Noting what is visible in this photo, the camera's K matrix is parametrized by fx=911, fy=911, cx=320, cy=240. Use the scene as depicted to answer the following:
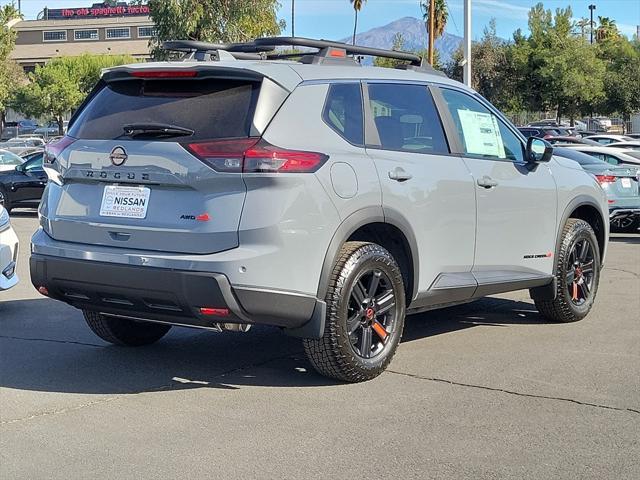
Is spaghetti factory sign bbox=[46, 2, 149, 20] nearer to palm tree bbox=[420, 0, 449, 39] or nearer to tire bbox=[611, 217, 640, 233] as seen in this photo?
palm tree bbox=[420, 0, 449, 39]

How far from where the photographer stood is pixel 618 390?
5.71m

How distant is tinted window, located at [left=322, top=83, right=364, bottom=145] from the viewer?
5668 mm

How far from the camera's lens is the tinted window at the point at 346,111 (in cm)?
567

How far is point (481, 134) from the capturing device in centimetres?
699

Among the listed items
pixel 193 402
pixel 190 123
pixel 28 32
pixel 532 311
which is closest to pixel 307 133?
pixel 190 123

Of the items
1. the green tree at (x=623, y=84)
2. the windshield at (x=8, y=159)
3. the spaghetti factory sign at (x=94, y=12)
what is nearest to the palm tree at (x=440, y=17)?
the green tree at (x=623, y=84)

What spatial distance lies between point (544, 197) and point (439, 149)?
4.49 feet

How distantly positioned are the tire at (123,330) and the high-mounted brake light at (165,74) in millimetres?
1863

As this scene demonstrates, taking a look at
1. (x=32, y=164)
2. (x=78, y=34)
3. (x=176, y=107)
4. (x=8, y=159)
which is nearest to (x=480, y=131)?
(x=176, y=107)

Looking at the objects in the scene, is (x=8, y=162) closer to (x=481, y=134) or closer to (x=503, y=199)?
(x=481, y=134)

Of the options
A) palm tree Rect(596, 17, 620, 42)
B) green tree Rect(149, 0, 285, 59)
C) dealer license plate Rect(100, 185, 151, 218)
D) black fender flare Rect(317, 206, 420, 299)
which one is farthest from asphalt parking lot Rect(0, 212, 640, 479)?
palm tree Rect(596, 17, 620, 42)

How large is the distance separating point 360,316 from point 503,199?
1.80 metres

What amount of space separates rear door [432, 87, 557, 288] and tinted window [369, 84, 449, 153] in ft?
0.69

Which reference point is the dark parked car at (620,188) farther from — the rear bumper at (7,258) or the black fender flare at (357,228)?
the black fender flare at (357,228)
